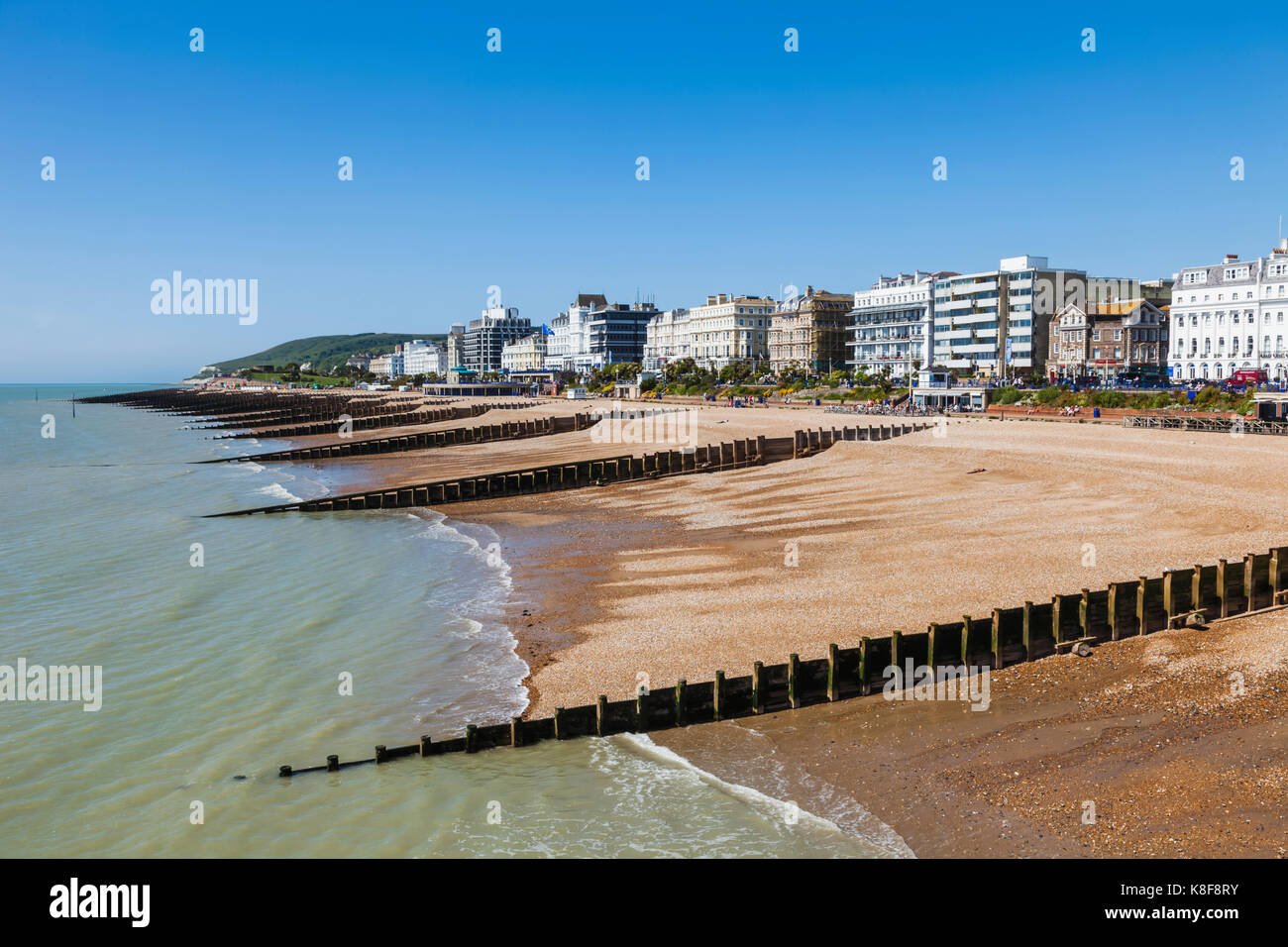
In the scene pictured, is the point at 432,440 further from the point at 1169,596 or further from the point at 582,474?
the point at 1169,596

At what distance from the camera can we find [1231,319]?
9794 centimetres

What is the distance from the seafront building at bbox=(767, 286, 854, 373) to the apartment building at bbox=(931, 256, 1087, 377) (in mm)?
26718

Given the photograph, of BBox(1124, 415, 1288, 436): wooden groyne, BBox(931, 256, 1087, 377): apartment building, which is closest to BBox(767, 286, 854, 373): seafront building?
BBox(931, 256, 1087, 377): apartment building

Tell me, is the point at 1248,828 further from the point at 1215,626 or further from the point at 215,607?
the point at 215,607

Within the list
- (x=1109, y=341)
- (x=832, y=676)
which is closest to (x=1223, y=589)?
(x=832, y=676)

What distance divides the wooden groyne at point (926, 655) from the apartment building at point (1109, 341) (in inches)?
3905

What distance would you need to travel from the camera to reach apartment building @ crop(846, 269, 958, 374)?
140550 millimetres

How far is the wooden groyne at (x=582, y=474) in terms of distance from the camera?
45188 mm

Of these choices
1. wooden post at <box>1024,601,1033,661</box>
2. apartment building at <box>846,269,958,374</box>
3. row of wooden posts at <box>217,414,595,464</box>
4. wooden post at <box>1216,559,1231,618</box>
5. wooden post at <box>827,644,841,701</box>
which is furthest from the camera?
apartment building at <box>846,269,958,374</box>

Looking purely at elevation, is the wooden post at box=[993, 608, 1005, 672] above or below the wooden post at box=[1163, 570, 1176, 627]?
below

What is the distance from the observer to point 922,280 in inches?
5689

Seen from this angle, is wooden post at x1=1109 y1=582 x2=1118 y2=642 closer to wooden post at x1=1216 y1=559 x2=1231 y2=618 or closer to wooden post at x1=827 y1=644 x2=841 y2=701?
wooden post at x1=1216 y1=559 x2=1231 y2=618

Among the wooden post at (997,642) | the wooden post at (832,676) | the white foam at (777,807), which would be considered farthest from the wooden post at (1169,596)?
the white foam at (777,807)

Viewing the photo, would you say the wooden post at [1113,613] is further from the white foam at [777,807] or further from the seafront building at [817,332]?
the seafront building at [817,332]
